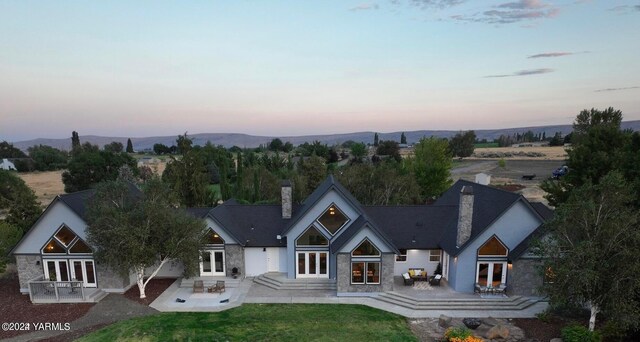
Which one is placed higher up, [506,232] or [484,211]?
[484,211]

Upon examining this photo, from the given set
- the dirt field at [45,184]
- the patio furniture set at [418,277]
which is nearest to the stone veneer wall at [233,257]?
the patio furniture set at [418,277]

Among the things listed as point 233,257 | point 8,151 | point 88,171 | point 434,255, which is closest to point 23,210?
point 233,257

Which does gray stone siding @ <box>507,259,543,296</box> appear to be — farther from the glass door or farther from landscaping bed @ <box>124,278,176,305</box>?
the glass door

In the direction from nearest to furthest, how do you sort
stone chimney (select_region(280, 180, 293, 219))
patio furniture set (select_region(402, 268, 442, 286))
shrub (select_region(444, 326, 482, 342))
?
shrub (select_region(444, 326, 482, 342)), patio furniture set (select_region(402, 268, 442, 286)), stone chimney (select_region(280, 180, 293, 219))

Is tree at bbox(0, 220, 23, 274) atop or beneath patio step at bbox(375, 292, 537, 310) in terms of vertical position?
atop

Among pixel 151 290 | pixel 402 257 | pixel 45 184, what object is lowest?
pixel 45 184

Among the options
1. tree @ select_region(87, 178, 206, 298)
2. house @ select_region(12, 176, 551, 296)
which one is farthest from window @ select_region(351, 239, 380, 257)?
tree @ select_region(87, 178, 206, 298)

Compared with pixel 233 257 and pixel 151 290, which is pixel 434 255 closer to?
pixel 233 257
